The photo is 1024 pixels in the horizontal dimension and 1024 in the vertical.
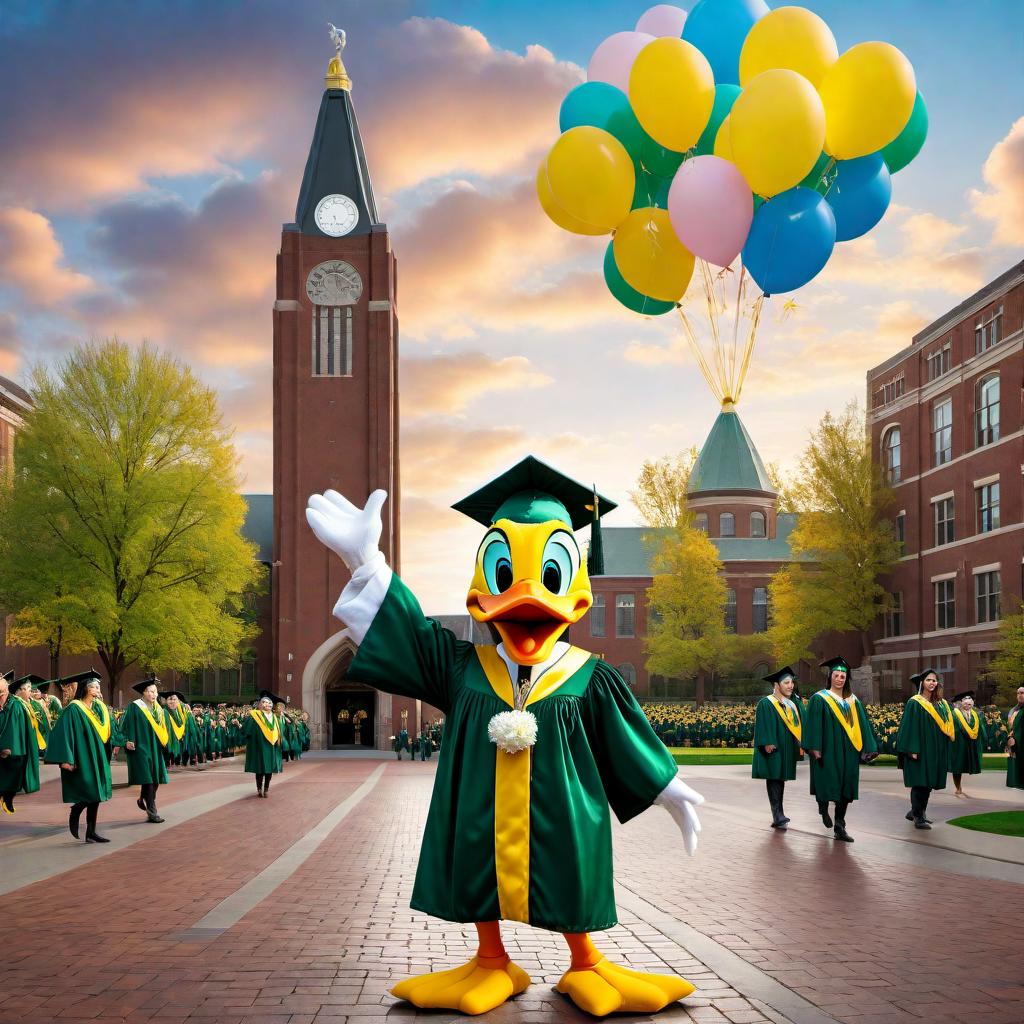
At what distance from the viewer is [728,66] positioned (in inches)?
406

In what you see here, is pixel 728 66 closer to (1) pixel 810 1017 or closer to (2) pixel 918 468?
(1) pixel 810 1017

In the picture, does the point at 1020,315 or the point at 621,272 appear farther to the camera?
the point at 1020,315

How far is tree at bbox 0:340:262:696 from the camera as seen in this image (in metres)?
33.0

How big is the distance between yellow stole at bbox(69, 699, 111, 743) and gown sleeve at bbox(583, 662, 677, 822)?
859 centimetres

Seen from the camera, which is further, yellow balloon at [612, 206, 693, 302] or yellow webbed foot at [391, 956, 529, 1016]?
yellow balloon at [612, 206, 693, 302]

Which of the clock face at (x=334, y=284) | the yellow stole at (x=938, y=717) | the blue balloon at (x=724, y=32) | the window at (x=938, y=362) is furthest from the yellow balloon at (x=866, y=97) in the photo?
the clock face at (x=334, y=284)

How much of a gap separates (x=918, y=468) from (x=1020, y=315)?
876 centimetres

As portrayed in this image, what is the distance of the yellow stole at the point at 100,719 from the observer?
505 inches

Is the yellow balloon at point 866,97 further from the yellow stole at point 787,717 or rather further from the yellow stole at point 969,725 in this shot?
the yellow stole at point 969,725

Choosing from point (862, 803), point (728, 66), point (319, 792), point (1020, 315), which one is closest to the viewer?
point (728, 66)

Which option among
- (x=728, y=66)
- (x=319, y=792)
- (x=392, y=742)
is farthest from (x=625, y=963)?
(x=392, y=742)

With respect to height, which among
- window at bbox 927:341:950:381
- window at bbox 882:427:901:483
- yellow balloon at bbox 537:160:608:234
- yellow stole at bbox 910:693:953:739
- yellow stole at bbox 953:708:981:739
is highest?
window at bbox 927:341:950:381

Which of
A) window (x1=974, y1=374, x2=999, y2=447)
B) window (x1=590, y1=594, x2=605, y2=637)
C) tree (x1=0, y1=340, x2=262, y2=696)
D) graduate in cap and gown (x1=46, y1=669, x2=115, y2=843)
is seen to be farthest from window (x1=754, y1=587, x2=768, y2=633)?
graduate in cap and gown (x1=46, y1=669, x2=115, y2=843)

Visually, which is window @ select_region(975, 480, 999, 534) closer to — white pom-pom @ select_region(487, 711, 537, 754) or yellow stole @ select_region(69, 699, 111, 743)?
yellow stole @ select_region(69, 699, 111, 743)
